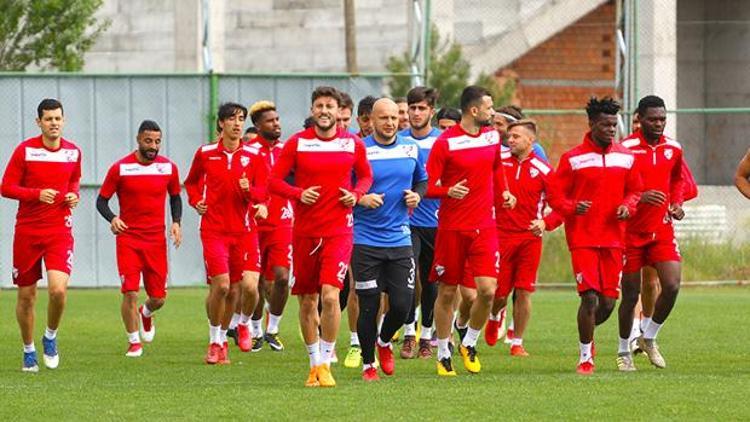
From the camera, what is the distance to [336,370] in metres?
15.5

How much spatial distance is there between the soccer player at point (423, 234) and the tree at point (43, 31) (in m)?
14.0

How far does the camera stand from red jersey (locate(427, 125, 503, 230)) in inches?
588

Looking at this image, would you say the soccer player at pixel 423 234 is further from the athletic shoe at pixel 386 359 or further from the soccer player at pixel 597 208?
the soccer player at pixel 597 208

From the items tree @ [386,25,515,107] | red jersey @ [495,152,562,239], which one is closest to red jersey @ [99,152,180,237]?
red jersey @ [495,152,562,239]

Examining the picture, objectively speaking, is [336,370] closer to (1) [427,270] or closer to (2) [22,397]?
(1) [427,270]

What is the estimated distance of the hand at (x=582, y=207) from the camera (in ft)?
47.3

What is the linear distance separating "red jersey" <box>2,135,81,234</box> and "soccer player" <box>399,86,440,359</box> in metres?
3.23

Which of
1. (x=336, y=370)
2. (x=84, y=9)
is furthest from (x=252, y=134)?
(x=84, y=9)

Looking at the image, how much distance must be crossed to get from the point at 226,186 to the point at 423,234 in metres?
1.93

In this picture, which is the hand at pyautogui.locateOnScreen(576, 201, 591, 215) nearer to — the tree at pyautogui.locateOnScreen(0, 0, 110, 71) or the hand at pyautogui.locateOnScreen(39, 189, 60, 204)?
the hand at pyautogui.locateOnScreen(39, 189, 60, 204)

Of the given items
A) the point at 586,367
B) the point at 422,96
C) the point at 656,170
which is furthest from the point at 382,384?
the point at 422,96

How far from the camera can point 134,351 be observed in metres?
17.5

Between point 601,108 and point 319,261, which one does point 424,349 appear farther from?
point 601,108

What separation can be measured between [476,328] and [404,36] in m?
22.4
